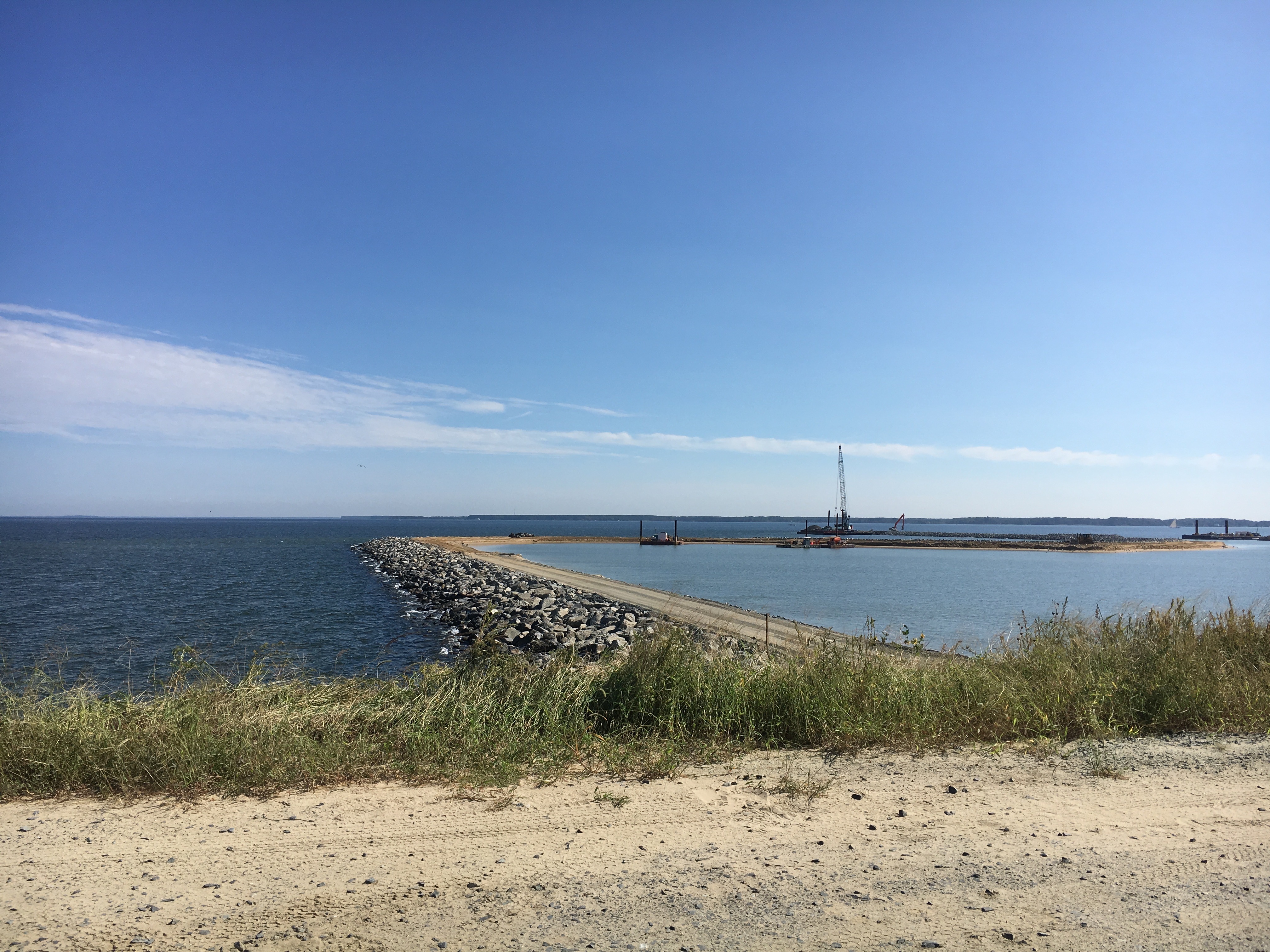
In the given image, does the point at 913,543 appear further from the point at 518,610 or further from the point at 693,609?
the point at 518,610

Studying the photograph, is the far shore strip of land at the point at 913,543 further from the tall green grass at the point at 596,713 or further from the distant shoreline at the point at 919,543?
the tall green grass at the point at 596,713

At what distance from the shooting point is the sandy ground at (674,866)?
3658 millimetres

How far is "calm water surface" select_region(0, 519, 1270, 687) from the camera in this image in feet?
71.6

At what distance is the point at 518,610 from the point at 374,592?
49.1 ft

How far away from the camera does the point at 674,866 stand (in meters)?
4.41

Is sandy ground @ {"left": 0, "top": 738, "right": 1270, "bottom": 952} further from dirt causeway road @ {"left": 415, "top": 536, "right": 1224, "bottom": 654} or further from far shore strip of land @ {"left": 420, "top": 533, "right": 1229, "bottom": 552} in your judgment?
far shore strip of land @ {"left": 420, "top": 533, "right": 1229, "bottom": 552}

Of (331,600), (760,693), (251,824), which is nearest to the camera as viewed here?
(251,824)

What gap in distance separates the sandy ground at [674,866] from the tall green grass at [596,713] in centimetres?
43

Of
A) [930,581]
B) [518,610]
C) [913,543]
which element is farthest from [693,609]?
[913,543]

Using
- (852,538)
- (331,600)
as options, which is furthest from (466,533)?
(331,600)

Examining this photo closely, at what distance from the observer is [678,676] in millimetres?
7629

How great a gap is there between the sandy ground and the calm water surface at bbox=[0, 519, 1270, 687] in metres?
8.60

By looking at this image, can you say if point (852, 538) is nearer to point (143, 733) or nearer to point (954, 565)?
point (954, 565)

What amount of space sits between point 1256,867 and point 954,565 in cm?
6297
